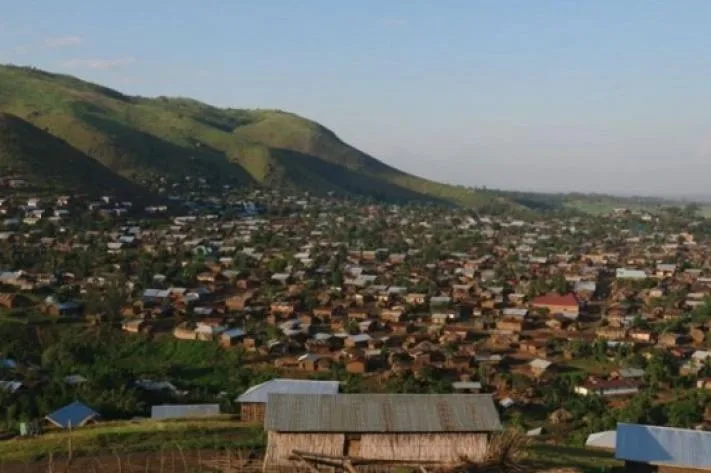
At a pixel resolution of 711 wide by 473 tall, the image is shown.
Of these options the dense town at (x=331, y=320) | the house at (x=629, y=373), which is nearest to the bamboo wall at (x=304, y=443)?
the dense town at (x=331, y=320)

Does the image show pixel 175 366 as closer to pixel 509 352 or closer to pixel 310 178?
pixel 509 352

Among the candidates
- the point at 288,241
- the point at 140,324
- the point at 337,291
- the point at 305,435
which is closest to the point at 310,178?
the point at 288,241

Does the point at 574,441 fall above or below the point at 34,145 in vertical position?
below

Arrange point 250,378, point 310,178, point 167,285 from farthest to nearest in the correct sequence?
1. point 310,178
2. point 167,285
3. point 250,378

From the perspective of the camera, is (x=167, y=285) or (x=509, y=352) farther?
(x=167, y=285)

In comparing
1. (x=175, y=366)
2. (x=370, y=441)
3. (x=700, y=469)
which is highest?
(x=370, y=441)

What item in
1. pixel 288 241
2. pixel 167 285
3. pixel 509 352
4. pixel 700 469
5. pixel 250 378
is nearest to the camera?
pixel 700 469

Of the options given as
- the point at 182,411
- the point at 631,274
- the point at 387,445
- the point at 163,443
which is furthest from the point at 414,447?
the point at 631,274

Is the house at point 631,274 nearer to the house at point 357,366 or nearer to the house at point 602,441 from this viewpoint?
the house at point 357,366
